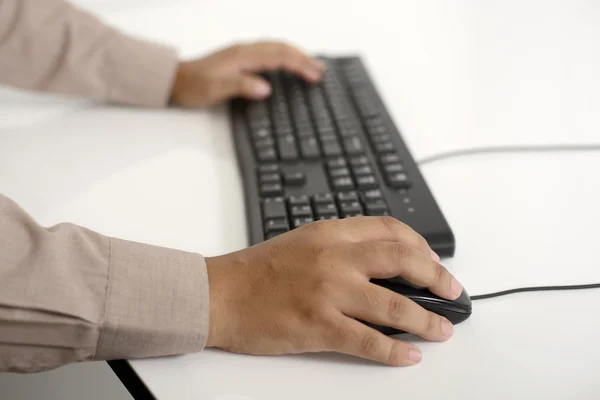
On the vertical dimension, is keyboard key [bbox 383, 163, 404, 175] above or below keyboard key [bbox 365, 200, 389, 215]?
above

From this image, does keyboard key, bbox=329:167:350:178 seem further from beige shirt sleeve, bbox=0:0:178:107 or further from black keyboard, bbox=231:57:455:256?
beige shirt sleeve, bbox=0:0:178:107

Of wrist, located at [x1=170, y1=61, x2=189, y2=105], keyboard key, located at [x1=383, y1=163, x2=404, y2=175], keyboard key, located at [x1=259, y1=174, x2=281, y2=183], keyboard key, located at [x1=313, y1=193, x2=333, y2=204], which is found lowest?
wrist, located at [x1=170, y1=61, x2=189, y2=105]

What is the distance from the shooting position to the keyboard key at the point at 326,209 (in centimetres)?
59

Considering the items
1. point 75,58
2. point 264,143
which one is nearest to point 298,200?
point 264,143

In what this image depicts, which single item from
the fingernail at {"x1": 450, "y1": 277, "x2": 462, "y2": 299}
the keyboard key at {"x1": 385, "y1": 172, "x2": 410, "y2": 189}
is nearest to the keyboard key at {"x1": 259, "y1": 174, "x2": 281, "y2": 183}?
the keyboard key at {"x1": 385, "y1": 172, "x2": 410, "y2": 189}

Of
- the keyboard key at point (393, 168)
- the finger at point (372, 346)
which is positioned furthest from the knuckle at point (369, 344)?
the keyboard key at point (393, 168)

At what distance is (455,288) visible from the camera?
1.67ft

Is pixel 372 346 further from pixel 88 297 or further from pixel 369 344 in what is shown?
pixel 88 297

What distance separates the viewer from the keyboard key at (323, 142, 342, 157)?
0.68 meters

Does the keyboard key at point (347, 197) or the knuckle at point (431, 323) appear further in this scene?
the keyboard key at point (347, 197)

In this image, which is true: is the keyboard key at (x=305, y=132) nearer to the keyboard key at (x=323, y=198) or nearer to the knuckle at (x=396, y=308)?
the keyboard key at (x=323, y=198)

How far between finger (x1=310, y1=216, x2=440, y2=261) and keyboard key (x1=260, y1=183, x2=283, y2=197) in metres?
0.10

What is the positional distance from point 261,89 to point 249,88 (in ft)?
0.05

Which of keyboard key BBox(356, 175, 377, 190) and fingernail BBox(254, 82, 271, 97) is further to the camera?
fingernail BBox(254, 82, 271, 97)
